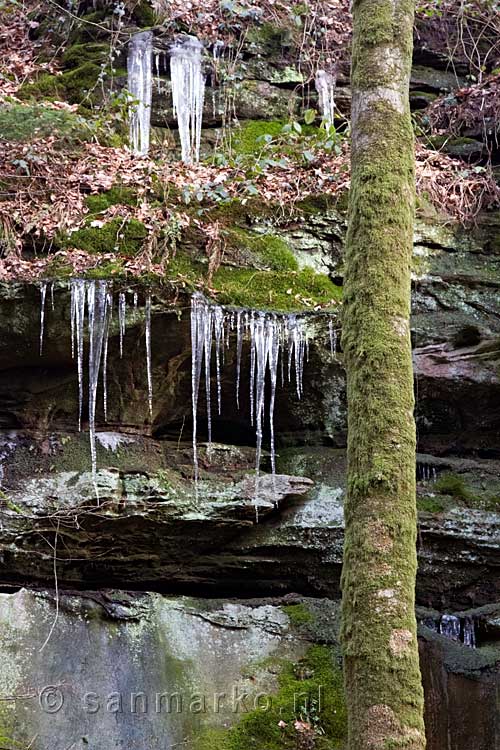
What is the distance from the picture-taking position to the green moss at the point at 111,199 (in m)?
7.71

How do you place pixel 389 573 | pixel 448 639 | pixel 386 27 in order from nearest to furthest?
1. pixel 389 573
2. pixel 386 27
3. pixel 448 639

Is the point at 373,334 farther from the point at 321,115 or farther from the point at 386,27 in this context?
the point at 321,115

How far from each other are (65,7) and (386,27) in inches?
291

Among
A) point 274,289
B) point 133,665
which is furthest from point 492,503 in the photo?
point 133,665

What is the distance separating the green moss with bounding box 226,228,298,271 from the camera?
25.7ft

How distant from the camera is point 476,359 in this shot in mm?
7453

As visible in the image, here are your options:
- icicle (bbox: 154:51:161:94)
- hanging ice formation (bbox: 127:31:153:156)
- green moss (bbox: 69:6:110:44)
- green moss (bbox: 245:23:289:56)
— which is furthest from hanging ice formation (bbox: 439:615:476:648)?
green moss (bbox: 69:6:110:44)

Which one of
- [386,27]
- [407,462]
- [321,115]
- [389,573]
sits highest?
[321,115]

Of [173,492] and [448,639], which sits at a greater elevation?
[173,492]

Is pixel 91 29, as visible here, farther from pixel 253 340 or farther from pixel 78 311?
pixel 253 340

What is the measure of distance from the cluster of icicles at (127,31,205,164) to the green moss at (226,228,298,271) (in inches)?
63.6

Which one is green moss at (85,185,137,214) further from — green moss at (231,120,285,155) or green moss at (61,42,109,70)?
green moss at (61,42,109,70)

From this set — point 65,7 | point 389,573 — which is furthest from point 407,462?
point 65,7

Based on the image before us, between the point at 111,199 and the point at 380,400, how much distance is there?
15.6 feet
